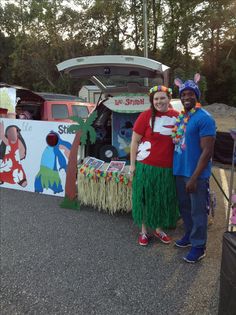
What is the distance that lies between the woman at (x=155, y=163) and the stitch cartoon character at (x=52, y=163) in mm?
1946

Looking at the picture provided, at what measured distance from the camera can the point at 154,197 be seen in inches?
143

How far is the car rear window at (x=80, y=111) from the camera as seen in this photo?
894cm

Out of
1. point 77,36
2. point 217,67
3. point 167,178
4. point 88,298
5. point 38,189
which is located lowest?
point 88,298

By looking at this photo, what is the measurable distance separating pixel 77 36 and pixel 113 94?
28676 mm

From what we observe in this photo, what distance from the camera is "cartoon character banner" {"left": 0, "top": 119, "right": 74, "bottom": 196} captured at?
5.40 m

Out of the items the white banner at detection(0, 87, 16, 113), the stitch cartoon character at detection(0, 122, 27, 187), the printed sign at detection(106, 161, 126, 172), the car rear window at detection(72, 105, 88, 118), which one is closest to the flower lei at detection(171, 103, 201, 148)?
the printed sign at detection(106, 161, 126, 172)

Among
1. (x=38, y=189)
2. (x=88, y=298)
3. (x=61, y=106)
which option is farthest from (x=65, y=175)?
(x=61, y=106)

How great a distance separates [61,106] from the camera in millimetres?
8539

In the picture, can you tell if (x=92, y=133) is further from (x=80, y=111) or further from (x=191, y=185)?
(x=80, y=111)

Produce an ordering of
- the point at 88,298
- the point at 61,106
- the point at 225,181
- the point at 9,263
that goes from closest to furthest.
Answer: the point at 88,298 < the point at 9,263 < the point at 225,181 < the point at 61,106

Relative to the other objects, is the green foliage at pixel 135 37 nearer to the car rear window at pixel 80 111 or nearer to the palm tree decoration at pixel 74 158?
the car rear window at pixel 80 111

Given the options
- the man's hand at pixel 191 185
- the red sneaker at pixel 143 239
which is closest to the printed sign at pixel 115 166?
the red sneaker at pixel 143 239

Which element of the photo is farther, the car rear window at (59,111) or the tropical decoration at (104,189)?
the car rear window at (59,111)

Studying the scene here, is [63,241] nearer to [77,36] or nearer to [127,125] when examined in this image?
[127,125]
